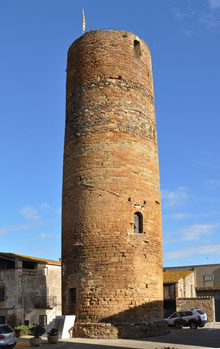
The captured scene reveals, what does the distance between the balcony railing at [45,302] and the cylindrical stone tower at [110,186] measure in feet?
30.3

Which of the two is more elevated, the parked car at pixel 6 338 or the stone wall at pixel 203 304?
the parked car at pixel 6 338

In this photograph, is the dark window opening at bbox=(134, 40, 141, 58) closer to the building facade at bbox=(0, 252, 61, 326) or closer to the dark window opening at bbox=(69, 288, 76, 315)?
the dark window opening at bbox=(69, 288, 76, 315)

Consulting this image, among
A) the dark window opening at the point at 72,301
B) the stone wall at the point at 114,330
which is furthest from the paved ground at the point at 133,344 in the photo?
the dark window opening at the point at 72,301

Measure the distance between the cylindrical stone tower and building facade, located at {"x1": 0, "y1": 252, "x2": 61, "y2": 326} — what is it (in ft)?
29.3

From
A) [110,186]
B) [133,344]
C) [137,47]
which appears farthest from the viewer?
[137,47]

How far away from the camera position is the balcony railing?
26.6 meters

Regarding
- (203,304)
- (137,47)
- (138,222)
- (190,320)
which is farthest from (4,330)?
(203,304)

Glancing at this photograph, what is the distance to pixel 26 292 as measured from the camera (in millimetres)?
26500

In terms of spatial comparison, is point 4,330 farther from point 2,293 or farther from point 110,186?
point 2,293

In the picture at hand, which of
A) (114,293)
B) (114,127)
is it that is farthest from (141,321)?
(114,127)

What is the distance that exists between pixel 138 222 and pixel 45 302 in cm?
1240

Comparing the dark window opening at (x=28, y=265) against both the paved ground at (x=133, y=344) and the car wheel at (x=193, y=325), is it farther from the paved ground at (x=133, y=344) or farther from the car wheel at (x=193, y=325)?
the paved ground at (x=133, y=344)

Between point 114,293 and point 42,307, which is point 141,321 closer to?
point 114,293

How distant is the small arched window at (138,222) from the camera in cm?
1790
